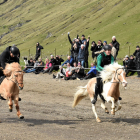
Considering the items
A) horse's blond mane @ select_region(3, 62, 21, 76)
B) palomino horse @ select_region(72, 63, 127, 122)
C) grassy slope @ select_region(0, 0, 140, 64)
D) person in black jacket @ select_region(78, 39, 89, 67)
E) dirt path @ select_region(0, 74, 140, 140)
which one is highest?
grassy slope @ select_region(0, 0, 140, 64)

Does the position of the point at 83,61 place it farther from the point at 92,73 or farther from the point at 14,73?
the point at 14,73

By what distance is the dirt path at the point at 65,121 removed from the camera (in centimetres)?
684

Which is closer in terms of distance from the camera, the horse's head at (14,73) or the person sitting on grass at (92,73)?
the horse's head at (14,73)

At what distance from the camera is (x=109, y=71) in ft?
27.6

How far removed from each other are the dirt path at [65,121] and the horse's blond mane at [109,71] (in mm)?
1352

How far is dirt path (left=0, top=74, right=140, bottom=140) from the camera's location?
684 cm

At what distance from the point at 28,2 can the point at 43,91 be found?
17227 centimetres

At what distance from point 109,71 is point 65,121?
6.82 feet

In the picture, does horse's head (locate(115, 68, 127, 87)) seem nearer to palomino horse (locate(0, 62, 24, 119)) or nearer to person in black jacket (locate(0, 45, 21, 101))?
palomino horse (locate(0, 62, 24, 119))

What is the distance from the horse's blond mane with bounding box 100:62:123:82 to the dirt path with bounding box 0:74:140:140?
1352 millimetres

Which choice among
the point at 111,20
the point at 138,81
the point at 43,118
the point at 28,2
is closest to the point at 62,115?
the point at 43,118

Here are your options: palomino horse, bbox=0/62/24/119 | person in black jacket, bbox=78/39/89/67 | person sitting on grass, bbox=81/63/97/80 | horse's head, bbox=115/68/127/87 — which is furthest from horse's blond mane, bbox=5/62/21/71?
person in black jacket, bbox=78/39/89/67

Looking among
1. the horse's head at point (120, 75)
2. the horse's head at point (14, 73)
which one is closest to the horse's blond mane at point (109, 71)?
the horse's head at point (120, 75)

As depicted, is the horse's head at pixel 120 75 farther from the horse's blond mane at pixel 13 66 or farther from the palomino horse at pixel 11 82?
the horse's blond mane at pixel 13 66
